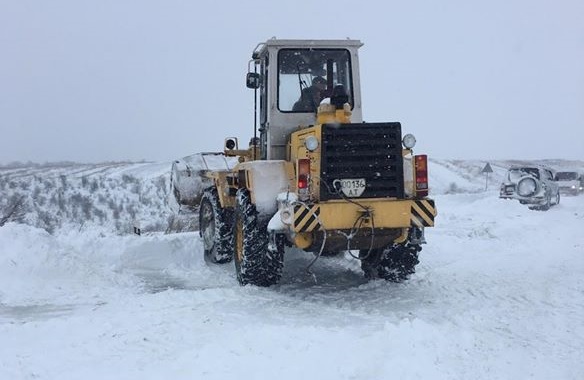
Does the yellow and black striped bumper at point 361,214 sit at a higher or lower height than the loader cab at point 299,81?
lower

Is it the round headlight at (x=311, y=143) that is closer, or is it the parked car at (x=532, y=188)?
the round headlight at (x=311, y=143)

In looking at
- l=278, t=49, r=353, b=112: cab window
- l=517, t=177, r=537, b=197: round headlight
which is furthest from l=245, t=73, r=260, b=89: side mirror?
l=517, t=177, r=537, b=197: round headlight

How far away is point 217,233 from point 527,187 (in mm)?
15525

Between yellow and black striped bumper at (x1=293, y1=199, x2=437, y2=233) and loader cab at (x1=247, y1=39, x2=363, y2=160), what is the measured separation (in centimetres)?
178

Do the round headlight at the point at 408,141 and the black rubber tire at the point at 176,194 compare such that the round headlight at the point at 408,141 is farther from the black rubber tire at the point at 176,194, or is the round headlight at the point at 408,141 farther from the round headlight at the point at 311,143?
the black rubber tire at the point at 176,194

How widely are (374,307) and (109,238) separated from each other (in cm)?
629

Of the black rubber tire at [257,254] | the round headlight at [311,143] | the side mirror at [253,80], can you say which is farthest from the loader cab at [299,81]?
the round headlight at [311,143]

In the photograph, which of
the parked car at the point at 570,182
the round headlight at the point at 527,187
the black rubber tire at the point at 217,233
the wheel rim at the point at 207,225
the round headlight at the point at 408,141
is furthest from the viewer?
the parked car at the point at 570,182

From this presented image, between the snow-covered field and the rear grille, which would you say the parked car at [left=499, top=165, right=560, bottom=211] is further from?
the rear grille

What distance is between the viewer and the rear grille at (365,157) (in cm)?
698

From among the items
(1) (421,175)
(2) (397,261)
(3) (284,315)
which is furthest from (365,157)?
(3) (284,315)

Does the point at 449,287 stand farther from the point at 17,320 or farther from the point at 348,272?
the point at 17,320

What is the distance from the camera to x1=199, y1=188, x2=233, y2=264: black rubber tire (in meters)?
9.68

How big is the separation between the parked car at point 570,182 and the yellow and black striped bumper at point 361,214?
937 inches
